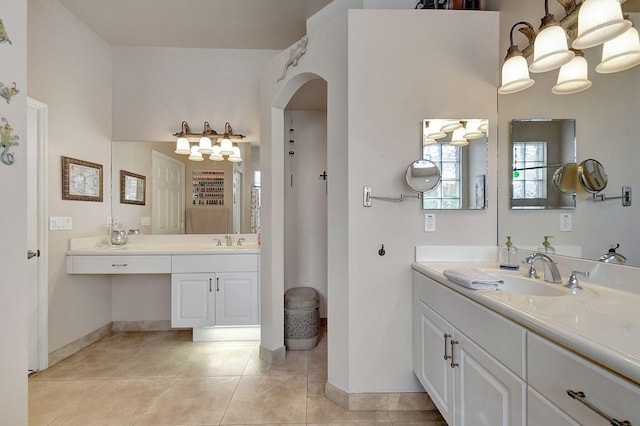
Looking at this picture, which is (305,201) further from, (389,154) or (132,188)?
(132,188)

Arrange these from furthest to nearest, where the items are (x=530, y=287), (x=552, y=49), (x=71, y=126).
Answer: (x=71, y=126) → (x=530, y=287) → (x=552, y=49)

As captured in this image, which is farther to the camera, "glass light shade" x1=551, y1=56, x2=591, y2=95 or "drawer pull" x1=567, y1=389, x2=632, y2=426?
"glass light shade" x1=551, y1=56, x2=591, y2=95

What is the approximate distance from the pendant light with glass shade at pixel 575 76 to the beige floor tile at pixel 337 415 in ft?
6.64

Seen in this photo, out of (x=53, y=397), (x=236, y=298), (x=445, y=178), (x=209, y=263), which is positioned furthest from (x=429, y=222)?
(x=53, y=397)

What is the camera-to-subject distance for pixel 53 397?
1879 mm

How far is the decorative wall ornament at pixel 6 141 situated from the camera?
1.34 m

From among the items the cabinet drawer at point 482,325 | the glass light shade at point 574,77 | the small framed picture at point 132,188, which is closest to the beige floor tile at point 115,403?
the small framed picture at point 132,188

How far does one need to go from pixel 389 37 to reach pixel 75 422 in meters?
3.04

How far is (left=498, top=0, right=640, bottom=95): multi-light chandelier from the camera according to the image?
0.99 m

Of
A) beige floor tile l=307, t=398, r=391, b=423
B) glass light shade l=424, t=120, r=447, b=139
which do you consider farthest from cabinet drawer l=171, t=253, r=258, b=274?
Answer: glass light shade l=424, t=120, r=447, b=139

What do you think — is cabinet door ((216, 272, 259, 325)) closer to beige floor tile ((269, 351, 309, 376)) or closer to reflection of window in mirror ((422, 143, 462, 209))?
beige floor tile ((269, 351, 309, 376))

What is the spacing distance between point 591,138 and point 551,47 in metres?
0.46

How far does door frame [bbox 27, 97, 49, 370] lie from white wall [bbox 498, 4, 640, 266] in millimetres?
3395

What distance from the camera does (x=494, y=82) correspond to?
1755mm
